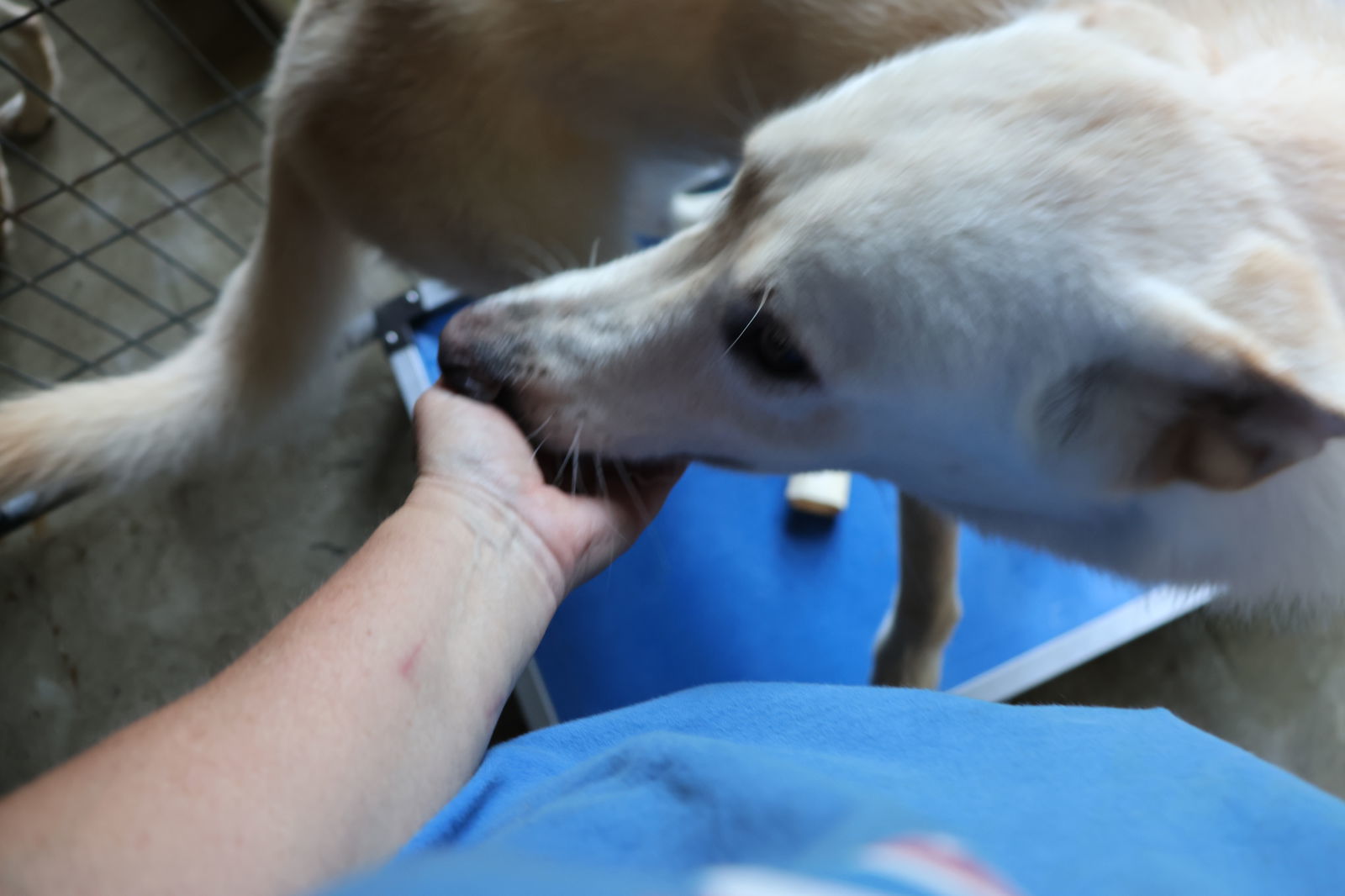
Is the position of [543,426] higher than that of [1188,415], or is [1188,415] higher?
[543,426]

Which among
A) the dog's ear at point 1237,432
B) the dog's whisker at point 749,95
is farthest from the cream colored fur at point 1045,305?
the dog's whisker at point 749,95

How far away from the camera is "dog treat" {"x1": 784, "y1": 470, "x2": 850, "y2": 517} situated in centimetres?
130

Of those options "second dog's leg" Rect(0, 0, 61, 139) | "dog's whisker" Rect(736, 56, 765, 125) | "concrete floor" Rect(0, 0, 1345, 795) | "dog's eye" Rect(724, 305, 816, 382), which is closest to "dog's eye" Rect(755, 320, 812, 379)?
"dog's eye" Rect(724, 305, 816, 382)

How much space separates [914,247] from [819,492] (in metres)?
0.74

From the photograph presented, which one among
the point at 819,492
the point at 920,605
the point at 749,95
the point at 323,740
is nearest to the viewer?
the point at 323,740

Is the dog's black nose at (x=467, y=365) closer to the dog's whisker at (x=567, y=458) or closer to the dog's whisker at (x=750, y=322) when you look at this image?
the dog's whisker at (x=567, y=458)

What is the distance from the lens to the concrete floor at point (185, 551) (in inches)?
55.7

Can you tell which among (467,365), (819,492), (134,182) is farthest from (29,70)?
(819,492)

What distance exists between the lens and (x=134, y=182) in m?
1.74

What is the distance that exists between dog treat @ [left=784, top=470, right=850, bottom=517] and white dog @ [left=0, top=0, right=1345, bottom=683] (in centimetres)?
24

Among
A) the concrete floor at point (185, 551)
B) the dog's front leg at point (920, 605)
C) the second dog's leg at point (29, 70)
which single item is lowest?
the dog's front leg at point (920, 605)

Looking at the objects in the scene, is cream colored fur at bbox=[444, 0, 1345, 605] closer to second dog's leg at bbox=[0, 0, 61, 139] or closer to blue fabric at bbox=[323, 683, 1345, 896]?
blue fabric at bbox=[323, 683, 1345, 896]

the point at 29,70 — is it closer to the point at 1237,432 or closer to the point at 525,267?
the point at 525,267

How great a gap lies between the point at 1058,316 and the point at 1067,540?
0.29m
